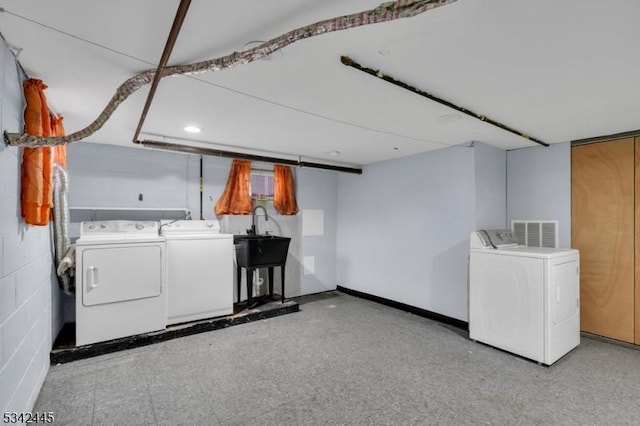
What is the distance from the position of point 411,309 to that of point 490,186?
1.92 metres

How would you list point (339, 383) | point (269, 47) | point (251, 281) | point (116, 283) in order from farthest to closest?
point (251, 281) → point (116, 283) → point (339, 383) → point (269, 47)

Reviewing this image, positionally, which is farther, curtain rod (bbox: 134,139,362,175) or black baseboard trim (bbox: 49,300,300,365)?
curtain rod (bbox: 134,139,362,175)

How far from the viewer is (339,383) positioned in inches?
97.3

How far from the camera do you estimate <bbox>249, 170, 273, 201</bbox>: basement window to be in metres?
4.70

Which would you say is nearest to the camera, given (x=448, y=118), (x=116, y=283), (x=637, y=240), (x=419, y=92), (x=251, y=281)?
(x=419, y=92)

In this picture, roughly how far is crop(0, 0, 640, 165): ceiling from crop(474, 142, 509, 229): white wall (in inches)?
22.4

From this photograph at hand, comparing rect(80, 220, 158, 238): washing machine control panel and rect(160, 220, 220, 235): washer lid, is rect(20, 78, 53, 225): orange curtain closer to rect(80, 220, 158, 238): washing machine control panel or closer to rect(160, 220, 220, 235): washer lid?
rect(80, 220, 158, 238): washing machine control panel

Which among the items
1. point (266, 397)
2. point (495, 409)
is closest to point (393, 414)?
point (495, 409)

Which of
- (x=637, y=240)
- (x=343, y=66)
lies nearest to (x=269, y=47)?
(x=343, y=66)

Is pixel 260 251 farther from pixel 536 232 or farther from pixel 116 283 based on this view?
pixel 536 232

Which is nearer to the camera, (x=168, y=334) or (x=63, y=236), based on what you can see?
(x=63, y=236)

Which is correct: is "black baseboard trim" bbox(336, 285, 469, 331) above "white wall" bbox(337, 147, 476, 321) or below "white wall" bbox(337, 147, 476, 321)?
below

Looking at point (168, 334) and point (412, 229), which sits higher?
point (412, 229)

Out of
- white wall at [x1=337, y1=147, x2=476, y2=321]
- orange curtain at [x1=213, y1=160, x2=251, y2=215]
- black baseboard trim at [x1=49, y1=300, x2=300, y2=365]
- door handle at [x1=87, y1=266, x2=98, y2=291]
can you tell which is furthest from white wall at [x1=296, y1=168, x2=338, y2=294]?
door handle at [x1=87, y1=266, x2=98, y2=291]
